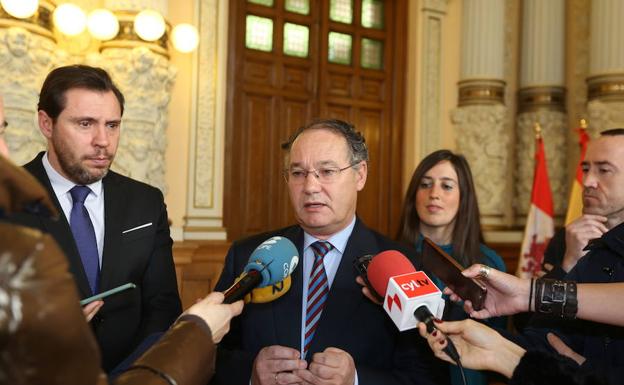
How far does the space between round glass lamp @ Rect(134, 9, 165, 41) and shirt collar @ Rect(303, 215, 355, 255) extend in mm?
3119

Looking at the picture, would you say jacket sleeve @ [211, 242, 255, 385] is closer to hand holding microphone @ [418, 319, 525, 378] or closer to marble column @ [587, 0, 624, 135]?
hand holding microphone @ [418, 319, 525, 378]

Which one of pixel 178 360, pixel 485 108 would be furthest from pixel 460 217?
pixel 485 108

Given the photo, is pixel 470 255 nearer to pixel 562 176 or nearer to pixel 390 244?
pixel 390 244

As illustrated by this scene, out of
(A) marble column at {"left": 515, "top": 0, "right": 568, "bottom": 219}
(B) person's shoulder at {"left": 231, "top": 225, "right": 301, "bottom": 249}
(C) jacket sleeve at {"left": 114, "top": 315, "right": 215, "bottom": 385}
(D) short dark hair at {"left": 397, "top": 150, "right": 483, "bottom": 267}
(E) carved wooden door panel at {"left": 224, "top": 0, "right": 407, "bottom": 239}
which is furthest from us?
(A) marble column at {"left": 515, "top": 0, "right": 568, "bottom": 219}

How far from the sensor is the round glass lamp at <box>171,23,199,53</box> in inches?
189

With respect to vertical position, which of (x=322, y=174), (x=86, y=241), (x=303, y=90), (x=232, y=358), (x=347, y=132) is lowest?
(x=232, y=358)

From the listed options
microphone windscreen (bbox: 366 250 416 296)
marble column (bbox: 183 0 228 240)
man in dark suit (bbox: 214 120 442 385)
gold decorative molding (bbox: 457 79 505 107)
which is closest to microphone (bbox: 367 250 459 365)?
microphone windscreen (bbox: 366 250 416 296)

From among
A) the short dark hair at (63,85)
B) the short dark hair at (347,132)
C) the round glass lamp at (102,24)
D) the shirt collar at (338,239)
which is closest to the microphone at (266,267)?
the shirt collar at (338,239)

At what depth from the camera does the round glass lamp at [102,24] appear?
174 inches

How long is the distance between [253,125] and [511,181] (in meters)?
3.09

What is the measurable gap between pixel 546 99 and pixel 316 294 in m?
5.47

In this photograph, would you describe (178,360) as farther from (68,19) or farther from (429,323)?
(68,19)

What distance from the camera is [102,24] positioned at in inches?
174

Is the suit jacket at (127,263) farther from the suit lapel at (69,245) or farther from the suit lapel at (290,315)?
the suit lapel at (290,315)
